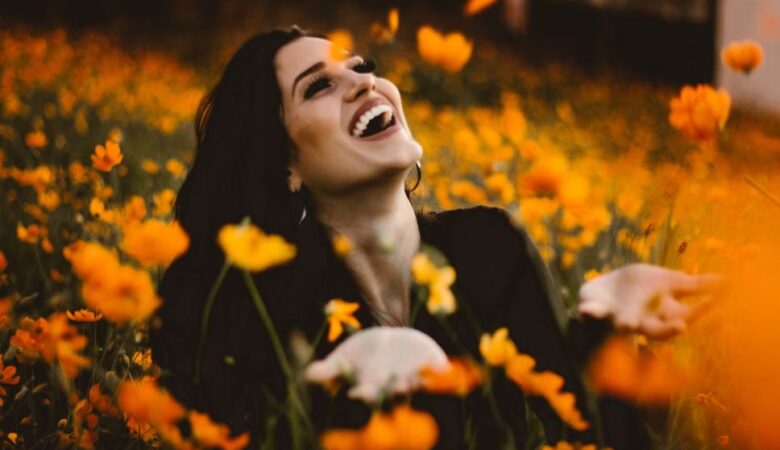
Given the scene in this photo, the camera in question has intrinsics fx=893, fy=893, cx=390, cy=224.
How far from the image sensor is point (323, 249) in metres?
1.16

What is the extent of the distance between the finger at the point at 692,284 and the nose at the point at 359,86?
1.54 feet

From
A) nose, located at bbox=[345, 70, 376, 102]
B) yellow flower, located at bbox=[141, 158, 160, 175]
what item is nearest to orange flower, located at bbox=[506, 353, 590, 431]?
nose, located at bbox=[345, 70, 376, 102]

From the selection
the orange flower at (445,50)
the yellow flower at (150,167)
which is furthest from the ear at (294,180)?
the yellow flower at (150,167)

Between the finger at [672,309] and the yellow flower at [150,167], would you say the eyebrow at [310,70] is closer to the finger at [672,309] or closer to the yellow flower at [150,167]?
the finger at [672,309]

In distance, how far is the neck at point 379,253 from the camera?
112cm

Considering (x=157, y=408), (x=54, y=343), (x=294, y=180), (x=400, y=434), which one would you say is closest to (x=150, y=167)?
(x=294, y=180)

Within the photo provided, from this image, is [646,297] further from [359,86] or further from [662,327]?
[359,86]

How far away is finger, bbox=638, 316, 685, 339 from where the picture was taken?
30.5 inches

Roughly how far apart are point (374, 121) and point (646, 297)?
45 cm

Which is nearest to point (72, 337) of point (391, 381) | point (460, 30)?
point (391, 381)

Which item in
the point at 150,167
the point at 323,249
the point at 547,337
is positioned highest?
the point at 323,249

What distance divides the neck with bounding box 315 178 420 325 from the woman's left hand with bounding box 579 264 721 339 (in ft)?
1.04

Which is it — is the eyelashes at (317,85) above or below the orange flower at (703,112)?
below

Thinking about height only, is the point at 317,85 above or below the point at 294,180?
above
